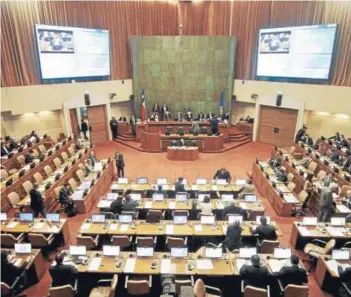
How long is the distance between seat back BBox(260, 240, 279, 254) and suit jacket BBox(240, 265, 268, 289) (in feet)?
3.92

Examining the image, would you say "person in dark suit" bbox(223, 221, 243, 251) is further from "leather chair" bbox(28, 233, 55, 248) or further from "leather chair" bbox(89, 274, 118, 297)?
"leather chair" bbox(28, 233, 55, 248)

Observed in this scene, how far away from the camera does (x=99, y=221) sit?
834cm

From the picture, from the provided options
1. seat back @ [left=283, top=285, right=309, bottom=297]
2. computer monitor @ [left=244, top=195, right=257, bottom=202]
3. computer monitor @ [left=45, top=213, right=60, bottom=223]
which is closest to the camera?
seat back @ [left=283, top=285, right=309, bottom=297]

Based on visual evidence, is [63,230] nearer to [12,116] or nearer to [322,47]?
[12,116]

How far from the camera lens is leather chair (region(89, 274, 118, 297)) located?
587 cm

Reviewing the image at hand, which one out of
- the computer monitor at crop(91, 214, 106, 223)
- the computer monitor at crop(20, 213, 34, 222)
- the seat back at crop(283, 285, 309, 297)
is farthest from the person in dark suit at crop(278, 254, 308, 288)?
the computer monitor at crop(20, 213, 34, 222)

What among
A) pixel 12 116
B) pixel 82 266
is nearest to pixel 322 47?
pixel 82 266

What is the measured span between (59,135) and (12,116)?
2.71m

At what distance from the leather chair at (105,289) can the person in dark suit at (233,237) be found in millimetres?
2877

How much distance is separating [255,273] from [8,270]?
5132 mm

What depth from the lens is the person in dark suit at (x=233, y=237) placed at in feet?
23.8

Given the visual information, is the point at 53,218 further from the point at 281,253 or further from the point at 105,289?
the point at 281,253

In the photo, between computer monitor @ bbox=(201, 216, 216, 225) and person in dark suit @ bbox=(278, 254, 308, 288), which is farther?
computer monitor @ bbox=(201, 216, 216, 225)

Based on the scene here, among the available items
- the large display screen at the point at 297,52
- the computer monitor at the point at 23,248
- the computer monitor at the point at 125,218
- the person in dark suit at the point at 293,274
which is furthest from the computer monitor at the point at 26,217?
the large display screen at the point at 297,52
